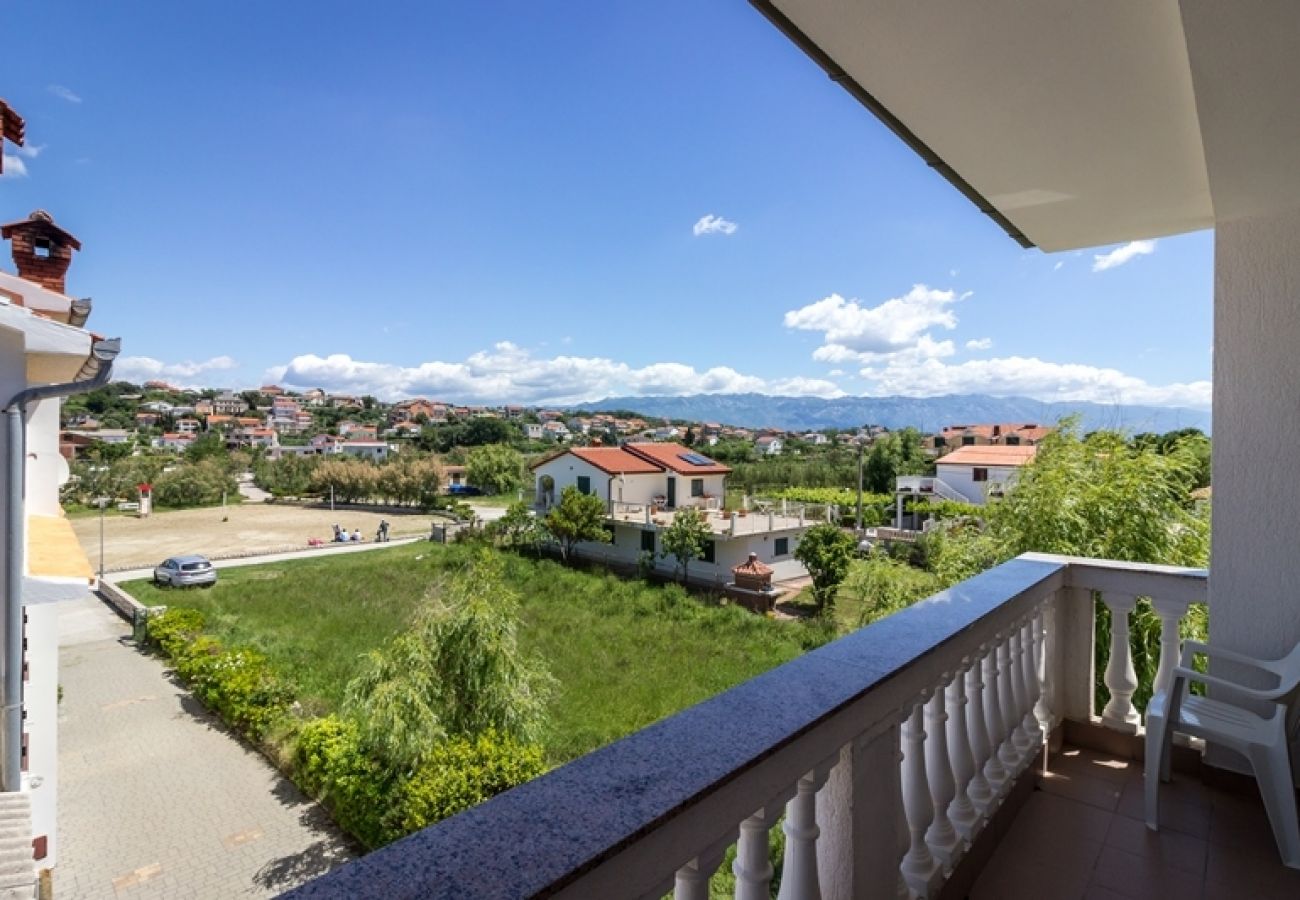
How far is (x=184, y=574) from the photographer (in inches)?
735

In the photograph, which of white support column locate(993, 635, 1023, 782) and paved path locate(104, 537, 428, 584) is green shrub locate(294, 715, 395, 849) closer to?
white support column locate(993, 635, 1023, 782)

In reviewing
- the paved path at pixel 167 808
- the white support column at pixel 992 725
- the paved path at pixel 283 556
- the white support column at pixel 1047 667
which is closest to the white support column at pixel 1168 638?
the white support column at pixel 1047 667

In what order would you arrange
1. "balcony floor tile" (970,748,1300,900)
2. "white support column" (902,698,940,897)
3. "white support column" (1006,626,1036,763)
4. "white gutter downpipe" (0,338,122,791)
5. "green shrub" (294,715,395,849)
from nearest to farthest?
"white support column" (902,698,940,897)
"balcony floor tile" (970,748,1300,900)
"white support column" (1006,626,1036,763)
"white gutter downpipe" (0,338,122,791)
"green shrub" (294,715,395,849)

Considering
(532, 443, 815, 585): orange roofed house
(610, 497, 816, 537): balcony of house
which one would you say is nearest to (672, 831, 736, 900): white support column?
(610, 497, 816, 537): balcony of house

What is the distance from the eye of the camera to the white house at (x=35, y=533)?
3580 mm

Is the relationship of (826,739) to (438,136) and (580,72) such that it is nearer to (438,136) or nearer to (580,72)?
(580,72)

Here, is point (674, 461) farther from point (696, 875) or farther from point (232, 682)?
point (696, 875)

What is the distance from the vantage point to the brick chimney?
5816 millimetres

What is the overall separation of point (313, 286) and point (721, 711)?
47.8m

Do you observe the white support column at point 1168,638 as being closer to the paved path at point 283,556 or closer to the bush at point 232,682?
the bush at point 232,682

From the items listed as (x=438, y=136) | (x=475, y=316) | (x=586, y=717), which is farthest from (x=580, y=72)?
(x=475, y=316)

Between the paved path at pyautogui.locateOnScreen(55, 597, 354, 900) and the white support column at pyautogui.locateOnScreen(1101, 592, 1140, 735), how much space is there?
6.71 metres

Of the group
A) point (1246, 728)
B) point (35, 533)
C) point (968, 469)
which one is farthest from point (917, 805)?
point (968, 469)

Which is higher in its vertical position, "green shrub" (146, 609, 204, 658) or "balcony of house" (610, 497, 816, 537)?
"balcony of house" (610, 497, 816, 537)
